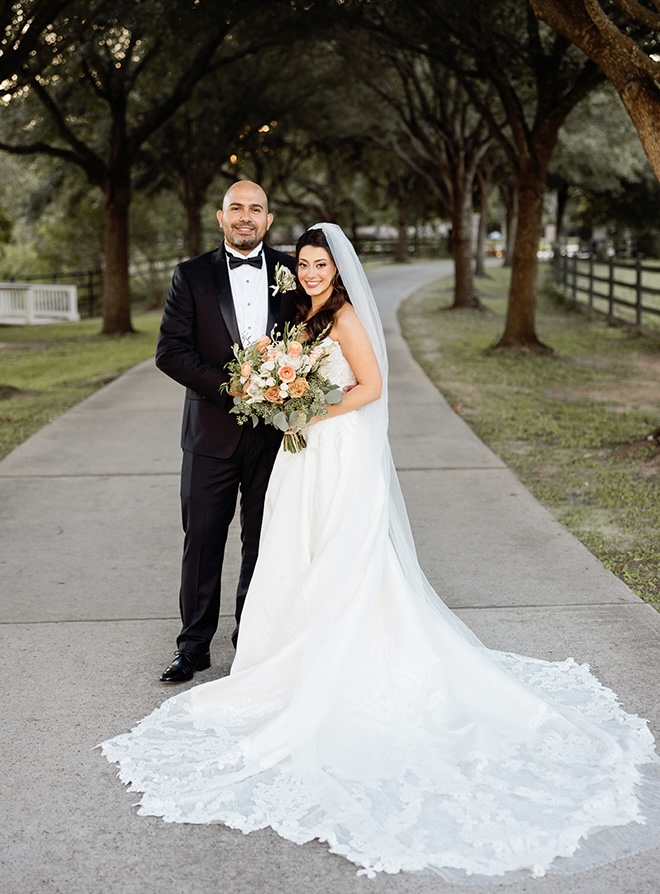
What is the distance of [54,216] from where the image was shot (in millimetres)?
34969

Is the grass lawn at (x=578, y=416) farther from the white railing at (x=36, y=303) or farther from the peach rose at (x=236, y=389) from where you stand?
the white railing at (x=36, y=303)

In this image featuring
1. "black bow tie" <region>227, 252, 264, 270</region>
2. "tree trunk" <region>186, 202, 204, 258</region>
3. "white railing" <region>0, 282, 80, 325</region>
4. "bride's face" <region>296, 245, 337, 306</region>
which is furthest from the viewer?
"tree trunk" <region>186, 202, 204, 258</region>

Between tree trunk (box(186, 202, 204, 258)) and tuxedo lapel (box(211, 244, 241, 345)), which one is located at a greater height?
tree trunk (box(186, 202, 204, 258))

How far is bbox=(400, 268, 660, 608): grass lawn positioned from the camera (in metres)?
7.24

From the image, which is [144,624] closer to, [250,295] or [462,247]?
[250,295]

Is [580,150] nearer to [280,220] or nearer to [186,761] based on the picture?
[280,220]

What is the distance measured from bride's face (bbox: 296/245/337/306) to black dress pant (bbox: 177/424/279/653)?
757 mm

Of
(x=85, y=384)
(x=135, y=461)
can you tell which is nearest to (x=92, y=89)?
(x=85, y=384)

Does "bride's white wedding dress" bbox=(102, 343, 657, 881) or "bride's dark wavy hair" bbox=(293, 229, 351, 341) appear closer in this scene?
"bride's white wedding dress" bbox=(102, 343, 657, 881)

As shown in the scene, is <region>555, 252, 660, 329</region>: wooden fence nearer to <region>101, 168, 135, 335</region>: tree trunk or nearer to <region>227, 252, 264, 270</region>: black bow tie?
<region>101, 168, 135, 335</region>: tree trunk

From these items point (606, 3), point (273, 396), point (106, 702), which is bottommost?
point (106, 702)

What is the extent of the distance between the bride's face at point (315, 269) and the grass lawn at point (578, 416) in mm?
2673

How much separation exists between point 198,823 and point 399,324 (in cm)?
2004

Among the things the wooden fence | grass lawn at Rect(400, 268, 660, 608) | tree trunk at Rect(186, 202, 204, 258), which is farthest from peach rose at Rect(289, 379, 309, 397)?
tree trunk at Rect(186, 202, 204, 258)
